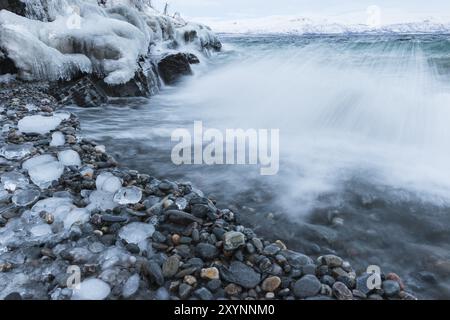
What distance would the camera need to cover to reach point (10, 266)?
7.86 feet

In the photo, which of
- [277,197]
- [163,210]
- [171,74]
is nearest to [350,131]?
[277,197]

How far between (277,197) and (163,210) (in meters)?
1.58

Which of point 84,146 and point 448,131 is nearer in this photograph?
point 84,146

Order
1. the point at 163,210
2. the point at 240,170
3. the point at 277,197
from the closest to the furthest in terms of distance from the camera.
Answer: the point at 163,210, the point at 277,197, the point at 240,170

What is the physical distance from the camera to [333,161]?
5.46 metres

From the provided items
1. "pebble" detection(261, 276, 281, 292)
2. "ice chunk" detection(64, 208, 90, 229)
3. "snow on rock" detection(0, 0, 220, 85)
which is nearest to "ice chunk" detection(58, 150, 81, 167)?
"ice chunk" detection(64, 208, 90, 229)

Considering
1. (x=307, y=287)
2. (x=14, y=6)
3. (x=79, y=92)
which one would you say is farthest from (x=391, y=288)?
(x=14, y=6)

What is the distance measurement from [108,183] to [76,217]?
2.32 ft

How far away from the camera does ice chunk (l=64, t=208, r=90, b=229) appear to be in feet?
9.52

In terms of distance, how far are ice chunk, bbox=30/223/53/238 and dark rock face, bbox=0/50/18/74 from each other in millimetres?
5889

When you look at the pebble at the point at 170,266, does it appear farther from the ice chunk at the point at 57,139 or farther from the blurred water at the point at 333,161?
the ice chunk at the point at 57,139

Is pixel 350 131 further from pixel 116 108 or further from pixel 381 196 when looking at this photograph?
pixel 116 108

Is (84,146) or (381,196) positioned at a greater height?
(84,146)

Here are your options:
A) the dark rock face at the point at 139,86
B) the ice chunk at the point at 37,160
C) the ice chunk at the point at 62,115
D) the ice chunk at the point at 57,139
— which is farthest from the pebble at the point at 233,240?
the dark rock face at the point at 139,86
